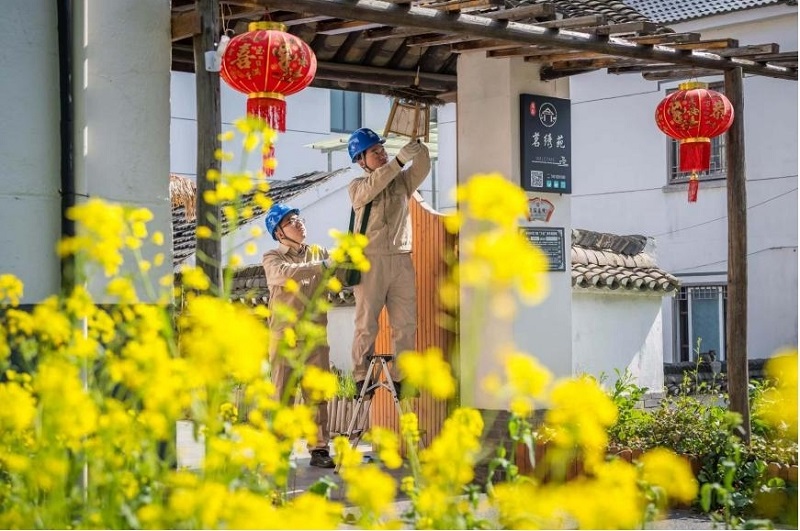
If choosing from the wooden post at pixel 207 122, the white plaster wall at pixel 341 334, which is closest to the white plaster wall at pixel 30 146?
the wooden post at pixel 207 122

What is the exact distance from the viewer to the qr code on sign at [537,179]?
941 centimetres

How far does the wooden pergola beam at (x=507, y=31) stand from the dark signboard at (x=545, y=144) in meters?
0.76

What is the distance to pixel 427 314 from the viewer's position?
32.3 ft

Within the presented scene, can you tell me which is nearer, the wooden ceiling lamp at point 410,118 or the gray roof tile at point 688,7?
the wooden ceiling lamp at point 410,118

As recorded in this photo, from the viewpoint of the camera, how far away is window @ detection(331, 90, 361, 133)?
25.4m

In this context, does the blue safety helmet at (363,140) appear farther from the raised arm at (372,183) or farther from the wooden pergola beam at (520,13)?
the wooden pergola beam at (520,13)

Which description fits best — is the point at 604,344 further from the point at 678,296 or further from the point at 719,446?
the point at 678,296

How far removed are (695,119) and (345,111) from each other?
16.6 meters

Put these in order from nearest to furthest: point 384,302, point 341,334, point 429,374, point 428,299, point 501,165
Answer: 1. point 429,374
2. point 384,302
3. point 501,165
4. point 428,299
5. point 341,334

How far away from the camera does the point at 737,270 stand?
9.20 m

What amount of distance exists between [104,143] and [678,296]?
15604 millimetres

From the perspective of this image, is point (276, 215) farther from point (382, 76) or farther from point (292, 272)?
point (382, 76)

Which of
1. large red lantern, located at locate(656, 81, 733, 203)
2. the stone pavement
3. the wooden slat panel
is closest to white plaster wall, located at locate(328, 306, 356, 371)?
the stone pavement

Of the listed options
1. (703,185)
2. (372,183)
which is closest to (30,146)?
(372,183)
